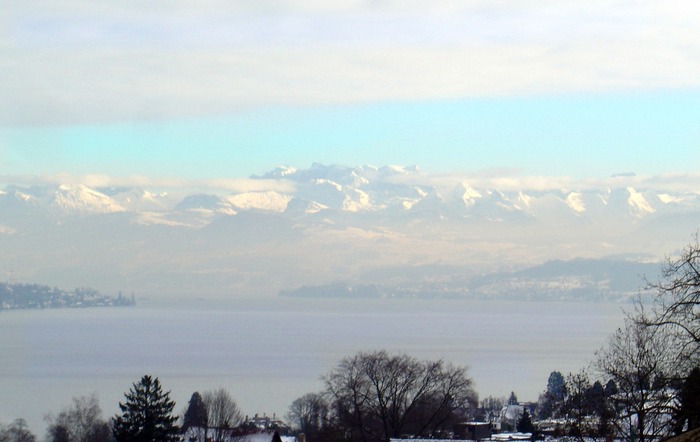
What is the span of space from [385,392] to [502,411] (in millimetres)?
34397

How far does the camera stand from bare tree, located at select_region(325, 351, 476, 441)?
38.0 metres

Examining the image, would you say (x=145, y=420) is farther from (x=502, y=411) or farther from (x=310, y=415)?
(x=502, y=411)

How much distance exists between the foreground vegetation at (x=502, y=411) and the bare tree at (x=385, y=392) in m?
0.05

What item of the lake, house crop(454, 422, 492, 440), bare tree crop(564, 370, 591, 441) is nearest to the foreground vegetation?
bare tree crop(564, 370, 591, 441)

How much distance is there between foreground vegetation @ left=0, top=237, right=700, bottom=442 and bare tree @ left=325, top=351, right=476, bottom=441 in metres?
0.05

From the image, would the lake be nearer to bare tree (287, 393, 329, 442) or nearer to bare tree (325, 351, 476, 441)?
bare tree (287, 393, 329, 442)

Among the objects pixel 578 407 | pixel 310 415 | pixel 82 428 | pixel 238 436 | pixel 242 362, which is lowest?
pixel 238 436

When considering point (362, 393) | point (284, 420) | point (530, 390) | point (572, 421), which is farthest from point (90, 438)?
point (530, 390)

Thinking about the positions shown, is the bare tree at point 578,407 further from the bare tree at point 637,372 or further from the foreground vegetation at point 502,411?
the bare tree at point 637,372

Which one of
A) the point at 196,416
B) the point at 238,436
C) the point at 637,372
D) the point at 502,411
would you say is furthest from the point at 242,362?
the point at 637,372

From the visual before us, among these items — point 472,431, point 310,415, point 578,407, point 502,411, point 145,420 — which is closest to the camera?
point 578,407

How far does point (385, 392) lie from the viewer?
1519 inches

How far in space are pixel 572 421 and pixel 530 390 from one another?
8151 centimetres

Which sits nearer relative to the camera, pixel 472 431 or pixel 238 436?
pixel 238 436
